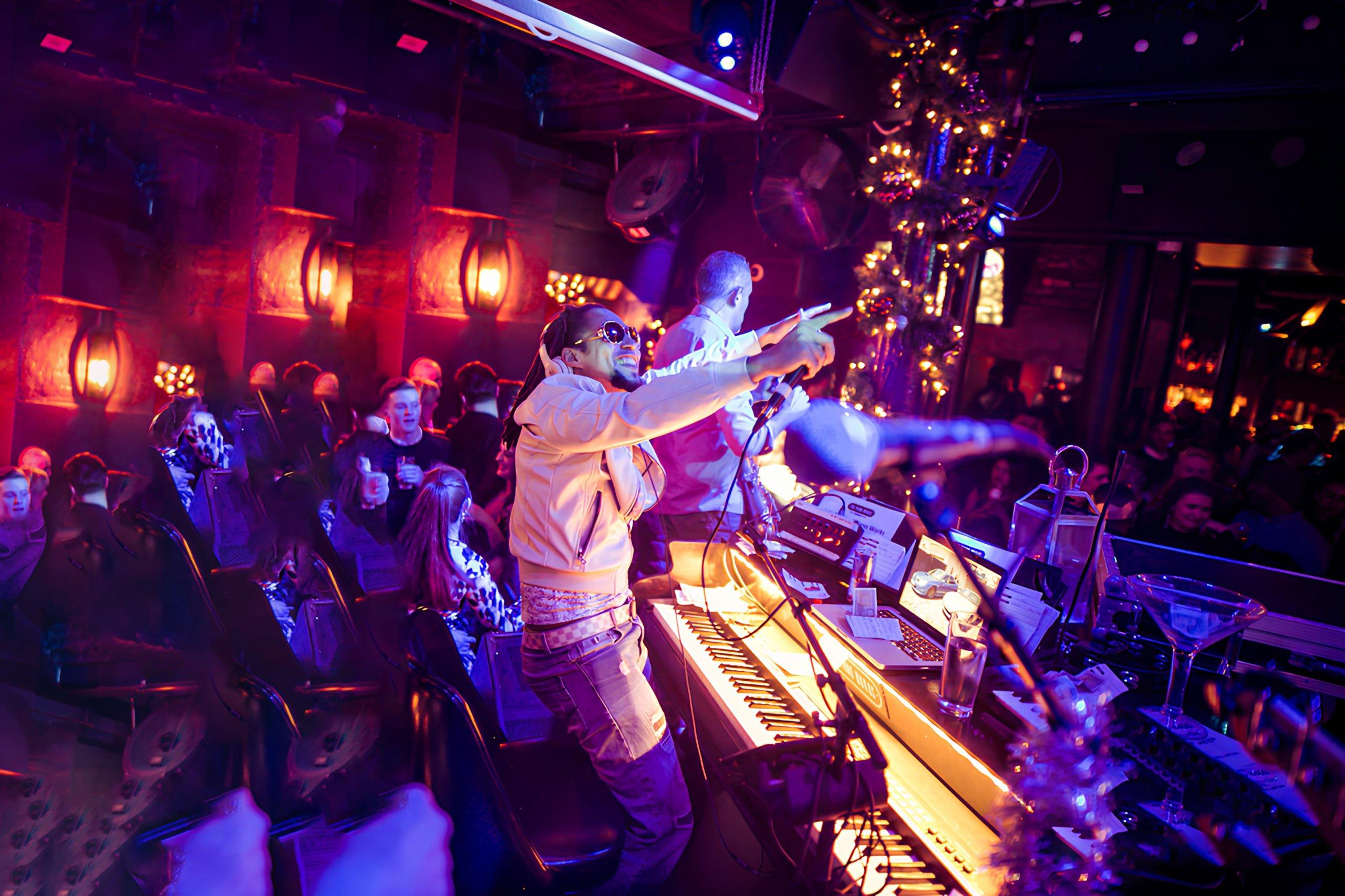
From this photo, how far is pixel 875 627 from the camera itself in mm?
2059

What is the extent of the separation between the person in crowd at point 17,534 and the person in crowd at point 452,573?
193cm

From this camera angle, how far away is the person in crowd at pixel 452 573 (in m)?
2.97

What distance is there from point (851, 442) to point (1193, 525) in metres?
1.72

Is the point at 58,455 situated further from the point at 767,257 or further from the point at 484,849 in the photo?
the point at 767,257

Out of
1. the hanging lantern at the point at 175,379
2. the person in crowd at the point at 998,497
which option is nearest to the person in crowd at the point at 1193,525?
the person in crowd at the point at 998,497

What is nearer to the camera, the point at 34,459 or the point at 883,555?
the point at 883,555

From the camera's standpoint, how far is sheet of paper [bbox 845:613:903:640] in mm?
2012

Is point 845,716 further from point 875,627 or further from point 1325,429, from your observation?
point 1325,429

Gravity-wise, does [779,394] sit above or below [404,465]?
above

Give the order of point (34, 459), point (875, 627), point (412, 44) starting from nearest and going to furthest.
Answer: point (875, 627) → point (34, 459) → point (412, 44)


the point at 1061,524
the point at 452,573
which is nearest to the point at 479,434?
Result: the point at 452,573

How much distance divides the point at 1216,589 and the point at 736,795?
1149 mm

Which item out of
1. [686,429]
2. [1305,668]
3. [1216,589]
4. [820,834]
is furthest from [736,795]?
[686,429]

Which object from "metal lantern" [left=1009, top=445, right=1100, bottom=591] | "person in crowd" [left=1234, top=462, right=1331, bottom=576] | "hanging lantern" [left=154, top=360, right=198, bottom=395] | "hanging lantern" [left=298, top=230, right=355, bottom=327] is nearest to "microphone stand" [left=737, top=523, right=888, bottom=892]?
"metal lantern" [left=1009, top=445, right=1100, bottom=591]
